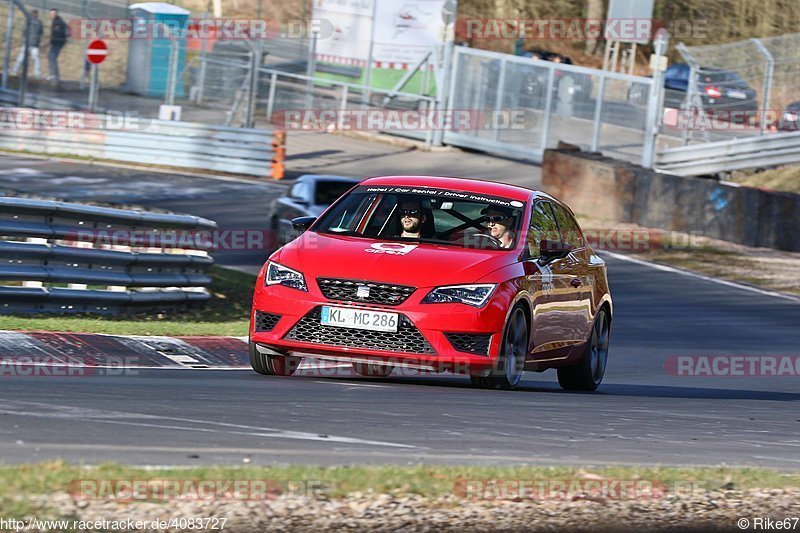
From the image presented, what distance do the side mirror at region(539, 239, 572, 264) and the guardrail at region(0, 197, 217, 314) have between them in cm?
458

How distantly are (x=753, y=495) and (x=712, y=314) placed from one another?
13.2m

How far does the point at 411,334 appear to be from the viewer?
9.03m

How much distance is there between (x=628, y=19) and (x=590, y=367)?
2377 centimetres

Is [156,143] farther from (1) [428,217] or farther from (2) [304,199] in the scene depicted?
(1) [428,217]

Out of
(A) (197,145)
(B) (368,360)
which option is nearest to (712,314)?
(B) (368,360)

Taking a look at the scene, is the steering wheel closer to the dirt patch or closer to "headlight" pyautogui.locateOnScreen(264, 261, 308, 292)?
"headlight" pyautogui.locateOnScreen(264, 261, 308, 292)

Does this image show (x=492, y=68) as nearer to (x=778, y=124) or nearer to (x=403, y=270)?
(x=778, y=124)

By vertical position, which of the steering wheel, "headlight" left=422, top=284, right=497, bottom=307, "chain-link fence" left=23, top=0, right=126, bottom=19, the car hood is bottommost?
"headlight" left=422, top=284, right=497, bottom=307

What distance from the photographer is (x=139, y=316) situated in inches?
547

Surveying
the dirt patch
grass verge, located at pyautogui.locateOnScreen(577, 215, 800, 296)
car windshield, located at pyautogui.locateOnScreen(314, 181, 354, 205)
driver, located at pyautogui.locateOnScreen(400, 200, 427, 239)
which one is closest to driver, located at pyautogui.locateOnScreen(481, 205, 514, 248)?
driver, located at pyautogui.locateOnScreen(400, 200, 427, 239)

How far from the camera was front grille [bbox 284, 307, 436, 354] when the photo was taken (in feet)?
29.6

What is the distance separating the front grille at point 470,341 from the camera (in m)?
9.08

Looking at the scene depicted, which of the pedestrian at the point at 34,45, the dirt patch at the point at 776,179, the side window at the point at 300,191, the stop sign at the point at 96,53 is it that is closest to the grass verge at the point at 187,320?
the side window at the point at 300,191

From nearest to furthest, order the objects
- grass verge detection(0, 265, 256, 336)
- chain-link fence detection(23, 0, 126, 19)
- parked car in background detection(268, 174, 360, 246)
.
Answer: grass verge detection(0, 265, 256, 336), parked car in background detection(268, 174, 360, 246), chain-link fence detection(23, 0, 126, 19)
